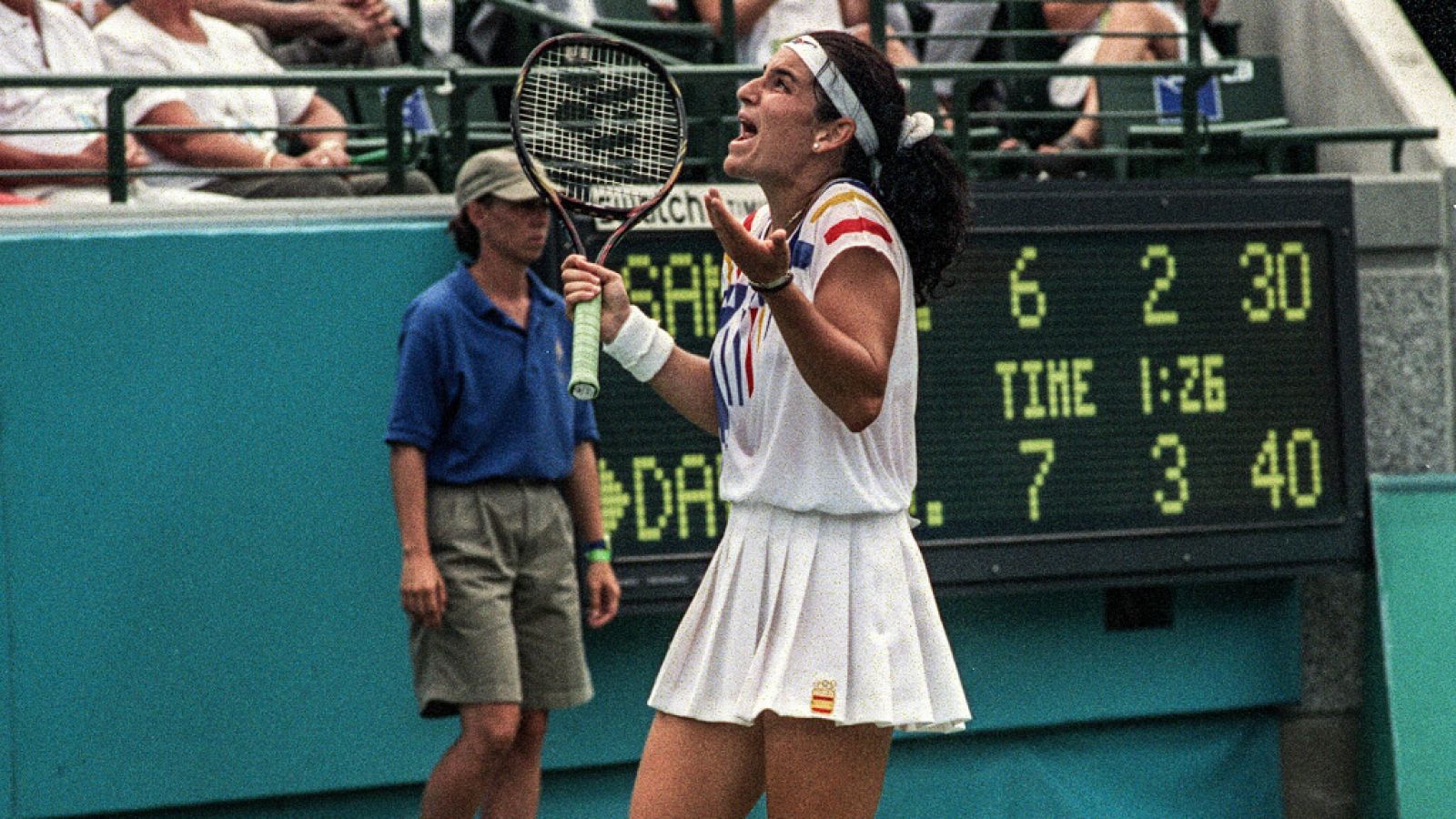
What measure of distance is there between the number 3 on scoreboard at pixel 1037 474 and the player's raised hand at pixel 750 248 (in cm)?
292

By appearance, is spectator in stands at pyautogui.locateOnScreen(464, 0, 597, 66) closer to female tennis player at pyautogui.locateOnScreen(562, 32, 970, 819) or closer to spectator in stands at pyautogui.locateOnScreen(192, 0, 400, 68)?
spectator in stands at pyautogui.locateOnScreen(192, 0, 400, 68)

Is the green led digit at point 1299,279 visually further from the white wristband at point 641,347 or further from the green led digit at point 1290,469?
the white wristband at point 641,347

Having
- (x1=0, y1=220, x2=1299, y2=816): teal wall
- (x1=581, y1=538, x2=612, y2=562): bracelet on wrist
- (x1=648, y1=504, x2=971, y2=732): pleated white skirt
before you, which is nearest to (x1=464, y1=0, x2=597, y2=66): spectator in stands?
(x1=0, y1=220, x2=1299, y2=816): teal wall

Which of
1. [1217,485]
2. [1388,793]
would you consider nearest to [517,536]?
[1217,485]

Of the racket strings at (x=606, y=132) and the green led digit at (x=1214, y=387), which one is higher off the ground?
the racket strings at (x=606, y=132)

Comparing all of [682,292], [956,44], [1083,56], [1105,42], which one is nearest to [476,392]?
[682,292]

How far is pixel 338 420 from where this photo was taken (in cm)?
Answer: 588

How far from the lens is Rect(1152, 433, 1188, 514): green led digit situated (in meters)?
6.18

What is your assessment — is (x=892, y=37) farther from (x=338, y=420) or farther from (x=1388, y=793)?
(x=1388, y=793)

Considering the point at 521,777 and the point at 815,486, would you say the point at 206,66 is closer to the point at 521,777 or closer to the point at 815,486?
the point at 521,777

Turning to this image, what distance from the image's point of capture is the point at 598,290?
3.55 meters

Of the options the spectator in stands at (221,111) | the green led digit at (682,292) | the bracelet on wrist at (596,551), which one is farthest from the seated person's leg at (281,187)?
the bracelet on wrist at (596,551)

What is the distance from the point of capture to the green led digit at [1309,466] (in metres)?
6.28

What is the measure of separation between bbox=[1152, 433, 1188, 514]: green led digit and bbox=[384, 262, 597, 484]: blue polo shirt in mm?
1819
